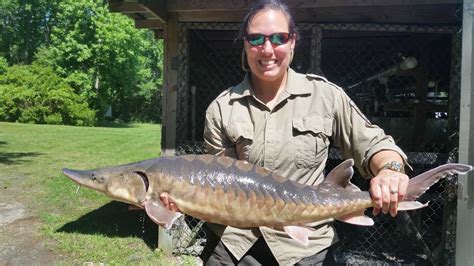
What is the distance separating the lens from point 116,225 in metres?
7.75

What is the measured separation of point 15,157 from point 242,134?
13.7m

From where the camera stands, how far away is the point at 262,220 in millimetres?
2385

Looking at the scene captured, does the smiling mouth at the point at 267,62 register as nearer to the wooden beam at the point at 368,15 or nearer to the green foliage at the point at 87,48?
the wooden beam at the point at 368,15

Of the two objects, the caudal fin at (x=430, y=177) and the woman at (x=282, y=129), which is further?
the woman at (x=282, y=129)

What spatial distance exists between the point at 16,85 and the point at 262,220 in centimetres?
3416

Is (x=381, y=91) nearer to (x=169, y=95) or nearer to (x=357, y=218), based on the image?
(x=169, y=95)

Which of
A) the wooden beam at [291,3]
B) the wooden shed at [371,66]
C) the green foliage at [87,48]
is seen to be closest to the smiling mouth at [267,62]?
the wooden shed at [371,66]

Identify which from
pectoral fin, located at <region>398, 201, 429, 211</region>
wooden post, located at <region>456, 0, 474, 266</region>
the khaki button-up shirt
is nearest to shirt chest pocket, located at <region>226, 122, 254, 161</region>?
the khaki button-up shirt

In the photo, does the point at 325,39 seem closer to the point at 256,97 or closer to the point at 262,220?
the point at 256,97

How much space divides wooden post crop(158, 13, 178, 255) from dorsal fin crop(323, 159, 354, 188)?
4.05 meters

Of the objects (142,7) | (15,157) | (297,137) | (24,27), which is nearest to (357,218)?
(297,137)

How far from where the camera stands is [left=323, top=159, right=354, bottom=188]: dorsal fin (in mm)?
2375

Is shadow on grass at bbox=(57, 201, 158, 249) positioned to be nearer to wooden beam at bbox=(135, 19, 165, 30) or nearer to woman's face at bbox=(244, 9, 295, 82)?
wooden beam at bbox=(135, 19, 165, 30)

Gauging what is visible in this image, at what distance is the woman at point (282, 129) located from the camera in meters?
2.50
